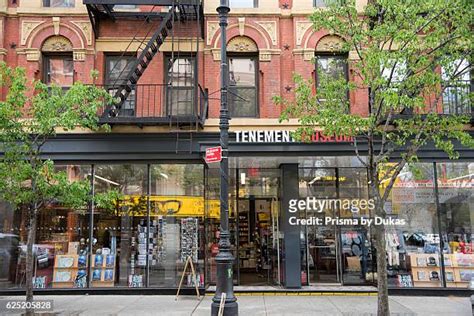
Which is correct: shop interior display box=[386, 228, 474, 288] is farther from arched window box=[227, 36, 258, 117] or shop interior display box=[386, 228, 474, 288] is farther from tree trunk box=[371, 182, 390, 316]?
arched window box=[227, 36, 258, 117]

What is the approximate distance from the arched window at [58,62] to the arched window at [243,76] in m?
4.86

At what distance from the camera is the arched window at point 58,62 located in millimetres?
14250

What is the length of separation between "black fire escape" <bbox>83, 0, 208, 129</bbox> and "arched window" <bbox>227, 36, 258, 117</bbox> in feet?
3.20

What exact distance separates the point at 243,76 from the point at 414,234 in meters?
6.95

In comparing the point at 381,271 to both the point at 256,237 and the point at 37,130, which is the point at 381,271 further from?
the point at 37,130

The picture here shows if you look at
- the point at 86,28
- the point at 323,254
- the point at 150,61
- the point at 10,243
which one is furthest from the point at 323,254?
the point at 86,28

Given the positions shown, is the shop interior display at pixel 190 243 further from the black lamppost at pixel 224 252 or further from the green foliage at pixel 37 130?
the green foliage at pixel 37 130

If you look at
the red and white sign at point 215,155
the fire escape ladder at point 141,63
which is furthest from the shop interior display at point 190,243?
the red and white sign at point 215,155

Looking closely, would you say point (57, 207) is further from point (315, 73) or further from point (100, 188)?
point (315, 73)

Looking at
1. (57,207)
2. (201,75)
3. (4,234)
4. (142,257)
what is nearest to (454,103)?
(201,75)

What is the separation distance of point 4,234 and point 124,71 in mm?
5927

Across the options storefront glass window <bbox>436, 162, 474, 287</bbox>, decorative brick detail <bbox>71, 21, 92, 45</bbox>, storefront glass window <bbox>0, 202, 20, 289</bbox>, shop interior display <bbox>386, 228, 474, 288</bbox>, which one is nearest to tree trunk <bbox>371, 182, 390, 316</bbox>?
shop interior display <bbox>386, 228, 474, 288</bbox>

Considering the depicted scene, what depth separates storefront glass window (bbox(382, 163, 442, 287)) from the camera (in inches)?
537

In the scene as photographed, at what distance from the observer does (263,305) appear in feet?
39.2
